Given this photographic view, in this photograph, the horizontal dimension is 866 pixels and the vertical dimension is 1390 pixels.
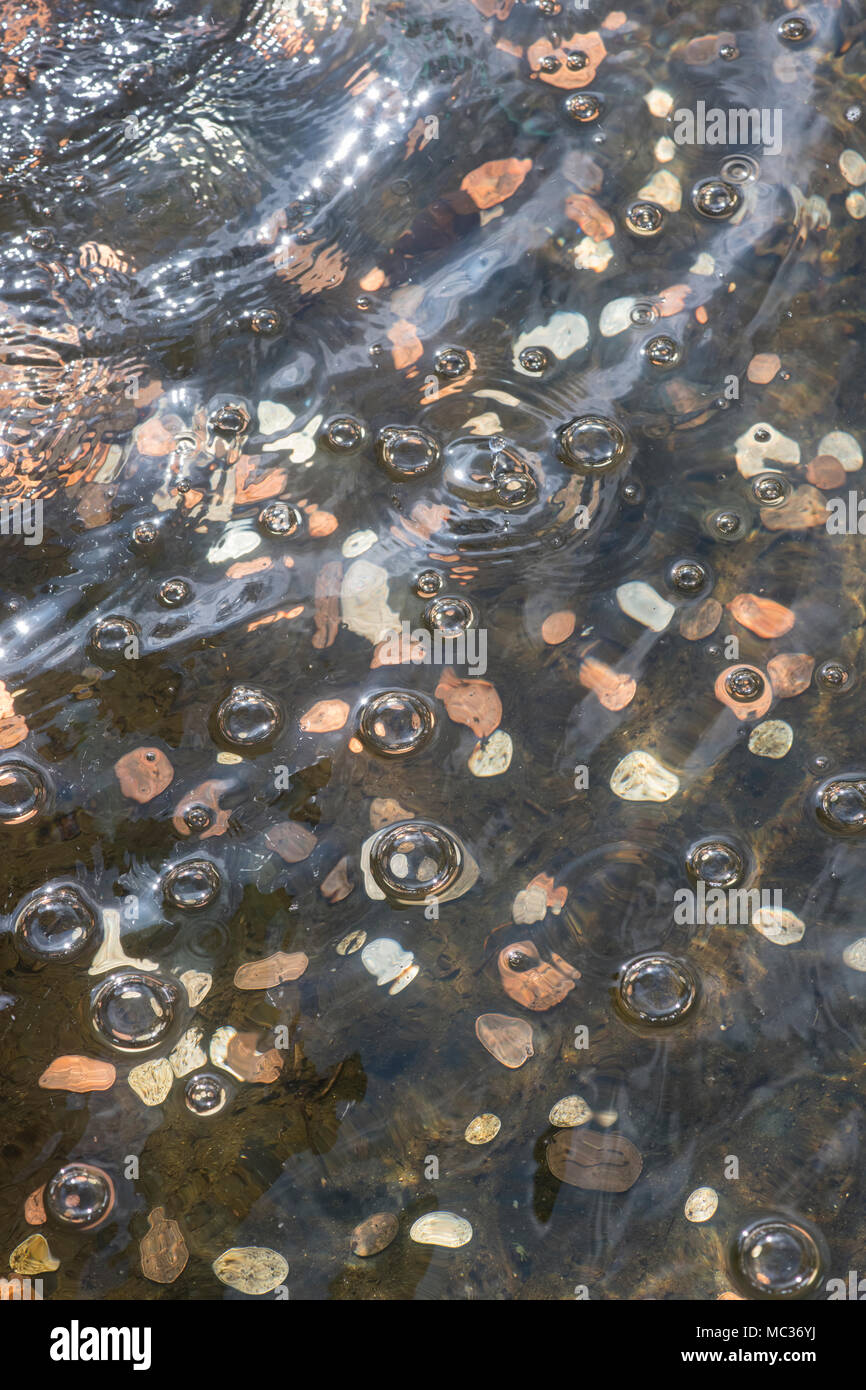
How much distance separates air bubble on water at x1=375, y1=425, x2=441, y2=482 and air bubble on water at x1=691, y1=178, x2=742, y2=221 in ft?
2.75

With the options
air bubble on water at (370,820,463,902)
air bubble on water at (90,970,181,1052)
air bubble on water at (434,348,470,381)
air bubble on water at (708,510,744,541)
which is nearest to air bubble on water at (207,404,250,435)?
air bubble on water at (434,348,470,381)

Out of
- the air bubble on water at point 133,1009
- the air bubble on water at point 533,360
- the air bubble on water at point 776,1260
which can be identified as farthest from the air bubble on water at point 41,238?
the air bubble on water at point 776,1260

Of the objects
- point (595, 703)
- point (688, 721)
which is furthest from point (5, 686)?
point (688, 721)

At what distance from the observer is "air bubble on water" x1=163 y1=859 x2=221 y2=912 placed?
1.95 meters

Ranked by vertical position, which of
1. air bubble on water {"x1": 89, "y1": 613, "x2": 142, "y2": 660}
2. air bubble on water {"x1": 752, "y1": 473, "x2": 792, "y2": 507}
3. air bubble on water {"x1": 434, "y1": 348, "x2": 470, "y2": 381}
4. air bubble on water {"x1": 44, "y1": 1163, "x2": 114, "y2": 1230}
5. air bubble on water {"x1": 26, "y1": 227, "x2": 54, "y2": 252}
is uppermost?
air bubble on water {"x1": 26, "y1": 227, "x2": 54, "y2": 252}

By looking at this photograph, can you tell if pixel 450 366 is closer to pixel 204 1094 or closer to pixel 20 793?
pixel 20 793

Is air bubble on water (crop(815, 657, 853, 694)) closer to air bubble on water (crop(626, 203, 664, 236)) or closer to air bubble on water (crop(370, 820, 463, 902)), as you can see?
air bubble on water (crop(370, 820, 463, 902))

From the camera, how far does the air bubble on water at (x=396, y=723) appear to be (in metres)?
2.03

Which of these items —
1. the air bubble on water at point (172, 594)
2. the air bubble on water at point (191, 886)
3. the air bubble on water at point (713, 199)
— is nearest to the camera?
the air bubble on water at point (191, 886)

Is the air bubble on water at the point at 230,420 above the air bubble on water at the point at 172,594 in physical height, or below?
above

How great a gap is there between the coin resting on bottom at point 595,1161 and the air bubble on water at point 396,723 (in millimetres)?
793

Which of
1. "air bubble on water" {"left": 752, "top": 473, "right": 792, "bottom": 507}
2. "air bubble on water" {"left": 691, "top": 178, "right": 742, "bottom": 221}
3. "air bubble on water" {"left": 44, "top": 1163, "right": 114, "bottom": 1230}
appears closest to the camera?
"air bubble on water" {"left": 44, "top": 1163, "right": 114, "bottom": 1230}

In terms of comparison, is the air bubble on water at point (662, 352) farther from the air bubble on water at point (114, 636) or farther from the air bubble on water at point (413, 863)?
the air bubble on water at point (114, 636)

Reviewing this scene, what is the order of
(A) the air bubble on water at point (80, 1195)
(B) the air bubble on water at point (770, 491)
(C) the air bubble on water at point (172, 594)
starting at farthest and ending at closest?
(B) the air bubble on water at point (770, 491) → (C) the air bubble on water at point (172, 594) → (A) the air bubble on water at point (80, 1195)
